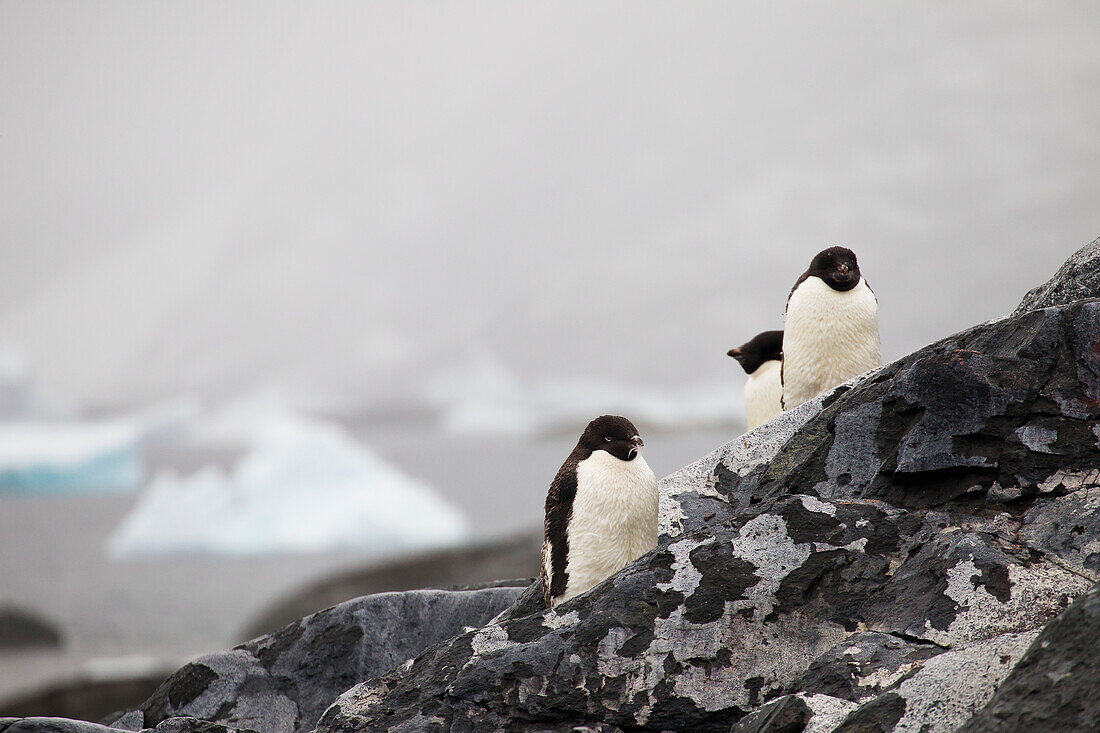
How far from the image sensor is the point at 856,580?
9.71 ft

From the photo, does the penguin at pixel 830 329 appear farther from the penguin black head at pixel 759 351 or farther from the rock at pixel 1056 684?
the rock at pixel 1056 684

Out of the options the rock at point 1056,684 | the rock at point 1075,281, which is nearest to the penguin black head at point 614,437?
the rock at point 1075,281

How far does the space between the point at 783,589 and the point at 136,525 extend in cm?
2194

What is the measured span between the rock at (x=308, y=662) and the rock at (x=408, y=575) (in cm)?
764

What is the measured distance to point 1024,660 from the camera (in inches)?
82.3

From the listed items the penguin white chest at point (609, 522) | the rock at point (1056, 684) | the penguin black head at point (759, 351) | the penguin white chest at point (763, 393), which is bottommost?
the rock at point (1056, 684)

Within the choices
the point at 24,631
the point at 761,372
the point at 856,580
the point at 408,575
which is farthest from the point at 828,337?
the point at 24,631

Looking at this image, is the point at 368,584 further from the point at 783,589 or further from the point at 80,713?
the point at 783,589

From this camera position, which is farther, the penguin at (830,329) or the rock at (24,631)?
the rock at (24,631)

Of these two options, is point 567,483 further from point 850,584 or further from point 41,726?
point 41,726

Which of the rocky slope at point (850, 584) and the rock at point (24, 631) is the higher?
the rock at point (24, 631)

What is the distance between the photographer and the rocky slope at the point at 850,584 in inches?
104

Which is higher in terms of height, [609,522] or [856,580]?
[609,522]

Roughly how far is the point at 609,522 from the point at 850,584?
3.47 ft
